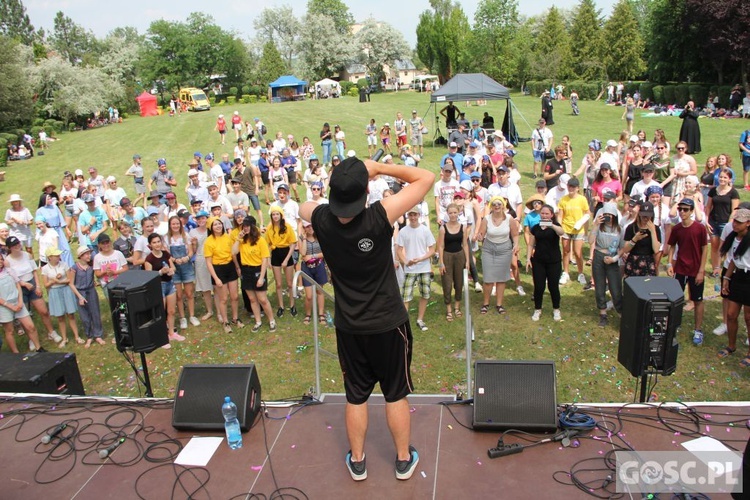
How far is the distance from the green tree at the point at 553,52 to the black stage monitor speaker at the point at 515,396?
4514cm

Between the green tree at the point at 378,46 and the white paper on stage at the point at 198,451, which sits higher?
the green tree at the point at 378,46

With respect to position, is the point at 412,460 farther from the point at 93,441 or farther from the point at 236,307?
the point at 236,307

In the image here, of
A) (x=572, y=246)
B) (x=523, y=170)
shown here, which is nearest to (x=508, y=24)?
(x=523, y=170)

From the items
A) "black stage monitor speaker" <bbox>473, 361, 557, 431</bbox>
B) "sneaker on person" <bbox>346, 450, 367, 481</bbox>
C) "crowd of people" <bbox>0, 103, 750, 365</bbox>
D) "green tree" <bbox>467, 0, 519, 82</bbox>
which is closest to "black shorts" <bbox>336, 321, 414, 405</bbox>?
"sneaker on person" <bbox>346, 450, 367, 481</bbox>

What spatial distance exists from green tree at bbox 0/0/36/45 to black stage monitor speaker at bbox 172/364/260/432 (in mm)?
105250

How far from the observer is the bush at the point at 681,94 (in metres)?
31.1

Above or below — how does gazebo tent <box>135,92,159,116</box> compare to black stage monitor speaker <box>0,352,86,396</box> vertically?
above

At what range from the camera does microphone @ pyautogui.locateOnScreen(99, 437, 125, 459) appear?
468 centimetres

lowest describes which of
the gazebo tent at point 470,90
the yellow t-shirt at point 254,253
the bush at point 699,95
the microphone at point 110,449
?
the microphone at point 110,449

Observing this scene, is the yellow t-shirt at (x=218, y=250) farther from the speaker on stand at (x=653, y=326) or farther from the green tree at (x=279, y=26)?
the green tree at (x=279, y=26)

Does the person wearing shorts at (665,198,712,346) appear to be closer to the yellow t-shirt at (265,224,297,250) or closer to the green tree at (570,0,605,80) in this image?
the yellow t-shirt at (265,224,297,250)

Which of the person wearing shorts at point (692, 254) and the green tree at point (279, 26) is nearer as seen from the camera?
the person wearing shorts at point (692, 254)

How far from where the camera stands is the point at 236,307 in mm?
8859

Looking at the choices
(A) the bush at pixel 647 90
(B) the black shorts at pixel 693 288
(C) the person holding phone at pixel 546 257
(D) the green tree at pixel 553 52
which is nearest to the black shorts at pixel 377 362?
(C) the person holding phone at pixel 546 257
